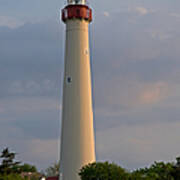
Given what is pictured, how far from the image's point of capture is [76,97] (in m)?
52.3

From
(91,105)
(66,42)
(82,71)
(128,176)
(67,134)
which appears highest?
(66,42)

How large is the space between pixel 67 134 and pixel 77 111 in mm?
2839

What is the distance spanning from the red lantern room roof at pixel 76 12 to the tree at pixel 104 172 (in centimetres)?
1757

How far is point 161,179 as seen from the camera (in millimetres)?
51656

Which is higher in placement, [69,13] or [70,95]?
[69,13]

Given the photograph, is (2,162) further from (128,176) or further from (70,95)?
(128,176)

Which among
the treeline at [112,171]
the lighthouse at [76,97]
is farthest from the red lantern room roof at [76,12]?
the treeline at [112,171]

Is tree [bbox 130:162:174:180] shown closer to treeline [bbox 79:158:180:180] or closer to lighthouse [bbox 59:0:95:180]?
treeline [bbox 79:158:180:180]

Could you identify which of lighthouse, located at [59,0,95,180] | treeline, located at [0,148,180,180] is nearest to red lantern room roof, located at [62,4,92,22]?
lighthouse, located at [59,0,95,180]

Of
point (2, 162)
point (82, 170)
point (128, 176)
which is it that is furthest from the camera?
point (2, 162)

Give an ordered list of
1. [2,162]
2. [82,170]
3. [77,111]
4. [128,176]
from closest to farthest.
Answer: [128,176]
[82,170]
[77,111]
[2,162]

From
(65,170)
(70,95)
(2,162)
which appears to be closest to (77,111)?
(70,95)

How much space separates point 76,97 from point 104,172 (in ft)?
33.3

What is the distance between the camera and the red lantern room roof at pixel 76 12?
5341cm
